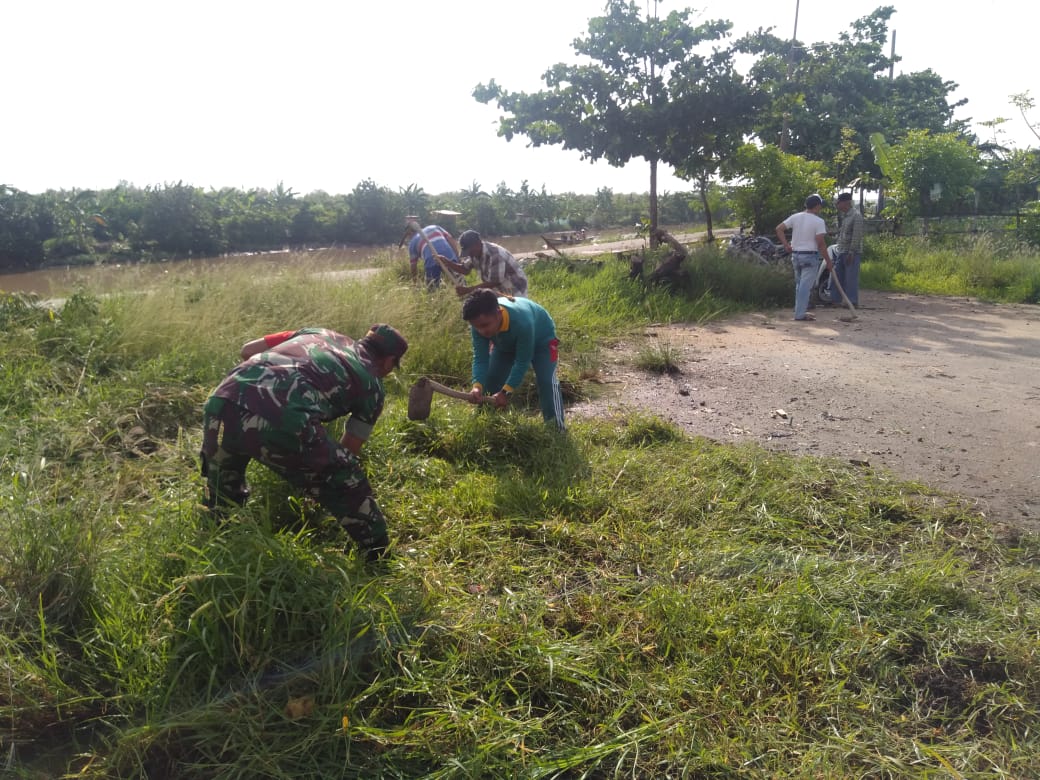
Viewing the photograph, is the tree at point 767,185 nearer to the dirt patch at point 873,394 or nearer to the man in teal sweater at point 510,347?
the dirt patch at point 873,394

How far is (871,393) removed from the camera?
18.0ft

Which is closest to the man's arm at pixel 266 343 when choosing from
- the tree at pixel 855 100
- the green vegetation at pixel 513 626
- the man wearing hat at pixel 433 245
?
the green vegetation at pixel 513 626

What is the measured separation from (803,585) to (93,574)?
98.6 inches

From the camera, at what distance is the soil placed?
4047mm

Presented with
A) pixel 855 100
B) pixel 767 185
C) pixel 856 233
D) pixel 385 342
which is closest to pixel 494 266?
pixel 385 342

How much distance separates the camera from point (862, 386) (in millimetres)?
5707

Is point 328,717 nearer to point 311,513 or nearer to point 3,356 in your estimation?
point 311,513

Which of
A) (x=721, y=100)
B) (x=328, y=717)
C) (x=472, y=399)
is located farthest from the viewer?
(x=721, y=100)

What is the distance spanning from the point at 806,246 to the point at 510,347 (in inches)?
227

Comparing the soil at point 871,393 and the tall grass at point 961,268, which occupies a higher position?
the tall grass at point 961,268

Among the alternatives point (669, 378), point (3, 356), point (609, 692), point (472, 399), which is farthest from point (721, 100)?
point (609, 692)

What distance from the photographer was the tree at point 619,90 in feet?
40.3

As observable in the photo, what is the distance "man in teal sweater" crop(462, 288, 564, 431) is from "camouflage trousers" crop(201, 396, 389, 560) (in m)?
1.39

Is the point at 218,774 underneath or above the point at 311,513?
underneath
